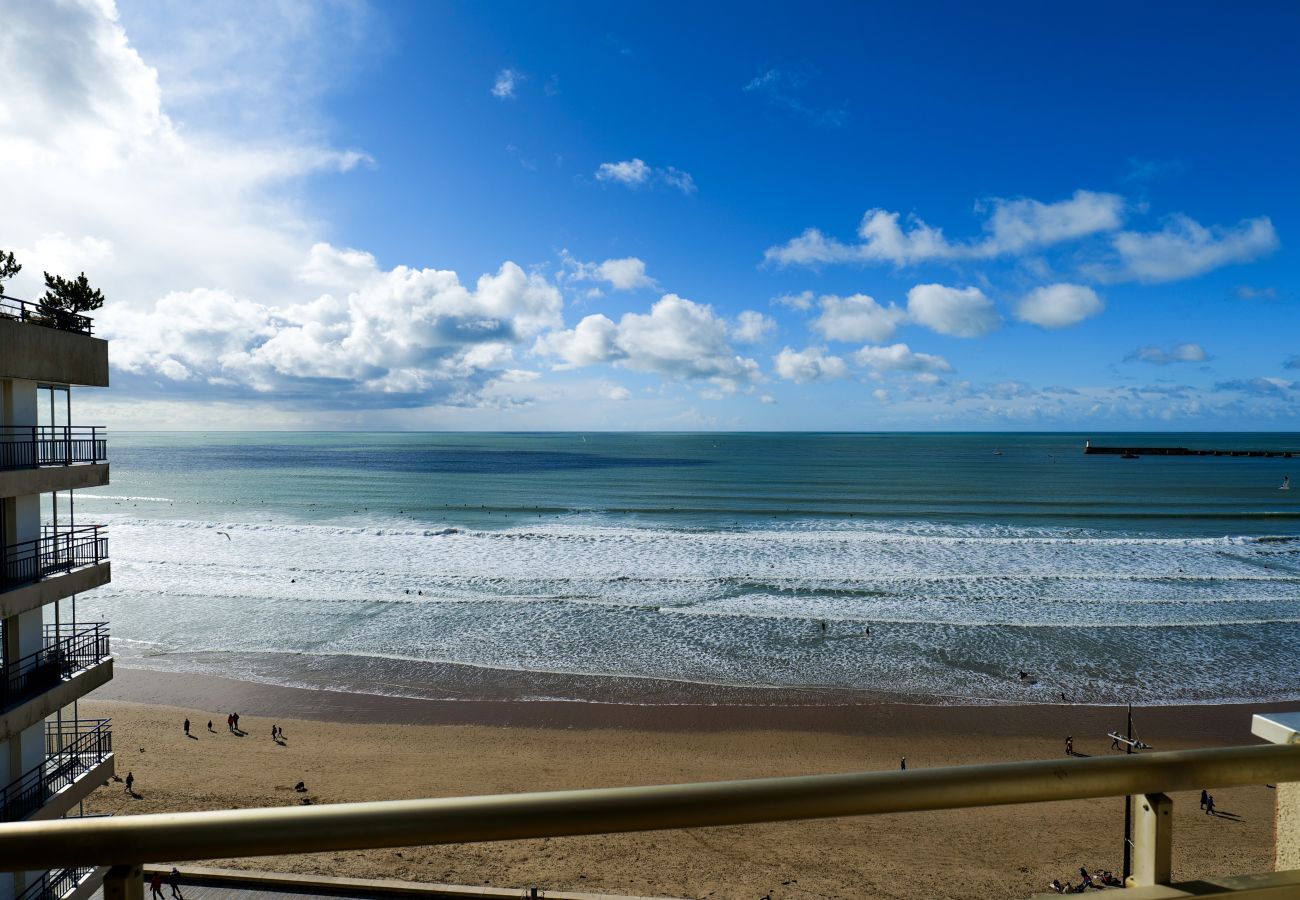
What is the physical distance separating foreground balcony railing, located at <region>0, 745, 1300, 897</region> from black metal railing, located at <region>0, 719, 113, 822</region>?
1096cm

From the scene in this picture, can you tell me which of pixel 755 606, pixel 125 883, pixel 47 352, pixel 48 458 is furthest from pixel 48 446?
pixel 755 606

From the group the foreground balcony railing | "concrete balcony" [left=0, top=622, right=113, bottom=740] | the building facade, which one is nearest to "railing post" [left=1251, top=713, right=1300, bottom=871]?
the foreground balcony railing

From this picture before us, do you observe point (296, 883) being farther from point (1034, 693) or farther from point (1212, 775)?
point (1034, 693)

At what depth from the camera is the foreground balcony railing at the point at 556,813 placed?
49.5 inches

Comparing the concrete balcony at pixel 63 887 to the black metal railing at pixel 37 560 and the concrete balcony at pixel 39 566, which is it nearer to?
the concrete balcony at pixel 39 566

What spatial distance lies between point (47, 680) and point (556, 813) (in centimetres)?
1215

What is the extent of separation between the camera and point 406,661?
23.8 meters

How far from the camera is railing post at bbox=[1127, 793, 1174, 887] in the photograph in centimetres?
157

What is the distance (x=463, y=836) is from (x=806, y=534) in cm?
4315

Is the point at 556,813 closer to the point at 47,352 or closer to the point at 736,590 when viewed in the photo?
the point at 47,352

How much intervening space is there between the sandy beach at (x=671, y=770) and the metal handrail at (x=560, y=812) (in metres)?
12.9

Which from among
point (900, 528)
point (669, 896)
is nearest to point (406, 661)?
point (669, 896)

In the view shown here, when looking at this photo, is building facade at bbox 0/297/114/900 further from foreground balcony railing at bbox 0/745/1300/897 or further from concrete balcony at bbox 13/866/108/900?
foreground balcony railing at bbox 0/745/1300/897

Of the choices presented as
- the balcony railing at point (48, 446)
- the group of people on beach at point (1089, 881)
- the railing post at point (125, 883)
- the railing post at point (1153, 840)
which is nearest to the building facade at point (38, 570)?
the balcony railing at point (48, 446)
